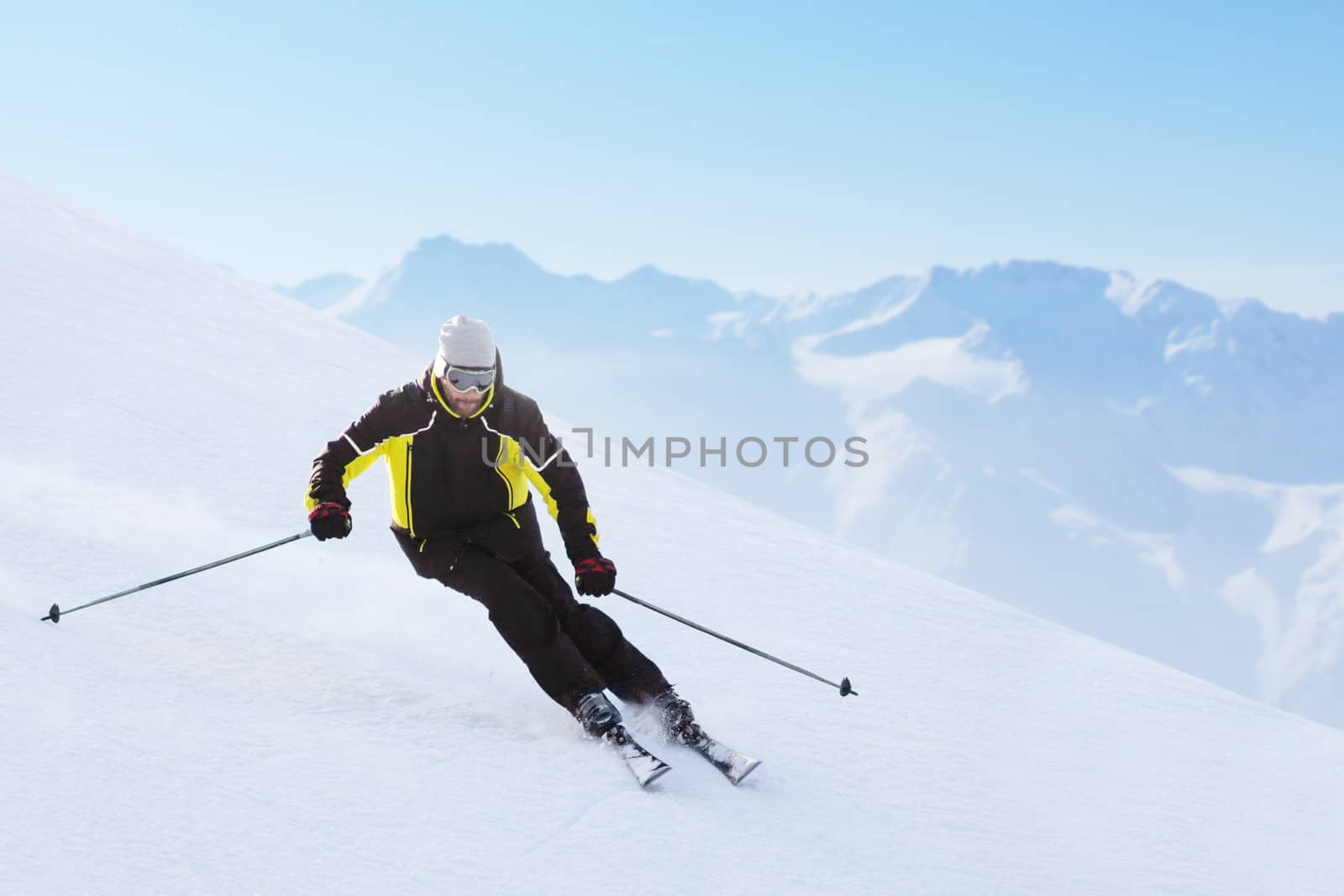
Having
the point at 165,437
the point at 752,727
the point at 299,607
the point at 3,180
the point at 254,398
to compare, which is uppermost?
the point at 3,180

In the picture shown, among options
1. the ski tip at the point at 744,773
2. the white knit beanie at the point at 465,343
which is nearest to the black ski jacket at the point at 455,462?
the white knit beanie at the point at 465,343

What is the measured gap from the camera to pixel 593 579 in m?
3.60

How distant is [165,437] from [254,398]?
4.20 feet

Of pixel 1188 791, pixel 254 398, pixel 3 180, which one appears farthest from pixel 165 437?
pixel 3 180

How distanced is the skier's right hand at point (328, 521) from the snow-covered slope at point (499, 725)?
52 cm

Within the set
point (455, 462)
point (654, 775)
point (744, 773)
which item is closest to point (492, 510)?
point (455, 462)

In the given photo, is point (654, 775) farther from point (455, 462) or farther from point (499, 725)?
point (455, 462)

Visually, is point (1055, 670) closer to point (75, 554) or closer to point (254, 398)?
point (75, 554)

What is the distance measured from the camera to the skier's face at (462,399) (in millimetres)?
3641

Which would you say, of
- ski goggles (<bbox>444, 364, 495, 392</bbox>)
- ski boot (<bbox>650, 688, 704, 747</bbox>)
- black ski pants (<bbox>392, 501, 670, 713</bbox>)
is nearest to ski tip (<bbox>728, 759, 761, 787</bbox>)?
ski boot (<bbox>650, 688, 704, 747</bbox>)

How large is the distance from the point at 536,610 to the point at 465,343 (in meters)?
0.97

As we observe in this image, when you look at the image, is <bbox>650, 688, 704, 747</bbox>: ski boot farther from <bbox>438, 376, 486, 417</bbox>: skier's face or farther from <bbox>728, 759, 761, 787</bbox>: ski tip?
<bbox>438, 376, 486, 417</bbox>: skier's face

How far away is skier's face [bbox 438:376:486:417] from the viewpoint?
11.9 ft

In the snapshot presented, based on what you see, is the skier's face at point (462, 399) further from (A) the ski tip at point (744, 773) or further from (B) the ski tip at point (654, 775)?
(A) the ski tip at point (744, 773)
